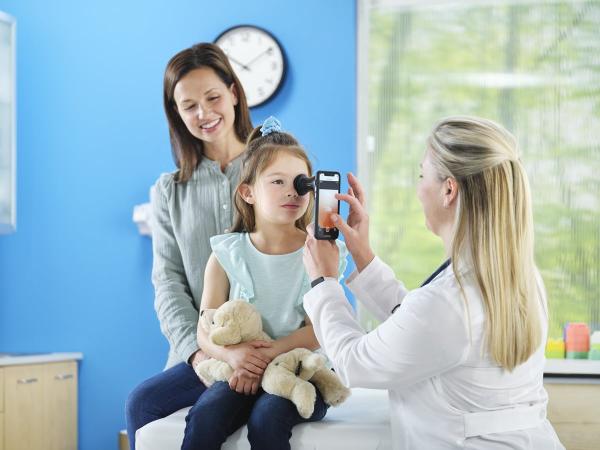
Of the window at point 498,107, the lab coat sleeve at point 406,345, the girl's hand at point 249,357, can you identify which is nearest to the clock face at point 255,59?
the window at point 498,107

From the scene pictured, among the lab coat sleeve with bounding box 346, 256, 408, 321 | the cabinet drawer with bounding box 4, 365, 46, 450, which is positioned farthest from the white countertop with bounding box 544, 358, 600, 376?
the cabinet drawer with bounding box 4, 365, 46, 450

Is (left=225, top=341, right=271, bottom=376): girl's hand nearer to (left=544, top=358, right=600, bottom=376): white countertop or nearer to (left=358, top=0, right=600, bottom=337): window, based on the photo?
(left=544, top=358, right=600, bottom=376): white countertop

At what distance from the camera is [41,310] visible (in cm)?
386

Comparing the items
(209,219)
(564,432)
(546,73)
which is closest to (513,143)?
(209,219)

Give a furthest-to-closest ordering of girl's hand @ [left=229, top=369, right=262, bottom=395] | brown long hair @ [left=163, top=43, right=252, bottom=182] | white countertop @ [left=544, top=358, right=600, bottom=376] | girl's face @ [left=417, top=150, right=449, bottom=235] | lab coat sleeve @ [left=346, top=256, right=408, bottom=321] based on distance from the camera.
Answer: white countertop @ [left=544, top=358, right=600, bottom=376] < brown long hair @ [left=163, top=43, right=252, bottom=182] < lab coat sleeve @ [left=346, top=256, right=408, bottom=321] < girl's hand @ [left=229, top=369, right=262, bottom=395] < girl's face @ [left=417, top=150, right=449, bottom=235]

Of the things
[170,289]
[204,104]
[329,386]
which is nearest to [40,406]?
[170,289]

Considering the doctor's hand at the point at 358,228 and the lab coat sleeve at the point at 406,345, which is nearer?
the lab coat sleeve at the point at 406,345

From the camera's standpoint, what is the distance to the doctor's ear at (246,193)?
196 centimetres

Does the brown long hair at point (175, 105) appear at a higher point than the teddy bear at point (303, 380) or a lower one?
higher

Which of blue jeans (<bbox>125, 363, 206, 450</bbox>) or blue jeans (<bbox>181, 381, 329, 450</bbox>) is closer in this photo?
blue jeans (<bbox>181, 381, 329, 450</bbox>)

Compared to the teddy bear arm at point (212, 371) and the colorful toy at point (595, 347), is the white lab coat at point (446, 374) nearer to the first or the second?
the teddy bear arm at point (212, 371)

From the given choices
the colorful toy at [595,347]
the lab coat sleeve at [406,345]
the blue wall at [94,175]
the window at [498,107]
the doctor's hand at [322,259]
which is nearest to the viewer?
the lab coat sleeve at [406,345]

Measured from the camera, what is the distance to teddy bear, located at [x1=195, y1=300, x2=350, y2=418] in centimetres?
163

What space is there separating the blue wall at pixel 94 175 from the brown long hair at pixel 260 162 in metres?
1.62
